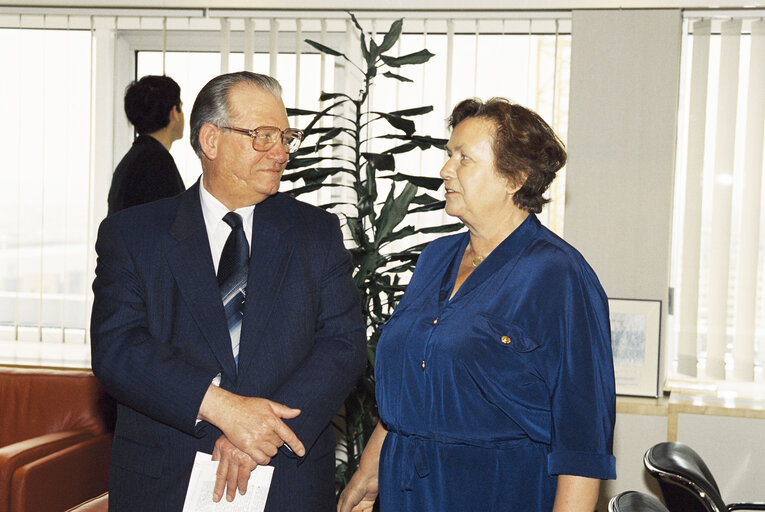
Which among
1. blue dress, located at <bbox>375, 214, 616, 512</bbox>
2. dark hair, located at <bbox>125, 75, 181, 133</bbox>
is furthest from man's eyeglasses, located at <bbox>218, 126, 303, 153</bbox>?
dark hair, located at <bbox>125, 75, 181, 133</bbox>

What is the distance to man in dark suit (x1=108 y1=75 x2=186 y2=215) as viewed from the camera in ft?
11.2

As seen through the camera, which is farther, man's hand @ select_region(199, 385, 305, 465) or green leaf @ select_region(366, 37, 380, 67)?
green leaf @ select_region(366, 37, 380, 67)

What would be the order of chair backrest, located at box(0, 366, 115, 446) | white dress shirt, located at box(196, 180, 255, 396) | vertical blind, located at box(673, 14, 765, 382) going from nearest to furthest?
Result: white dress shirt, located at box(196, 180, 255, 396)
chair backrest, located at box(0, 366, 115, 446)
vertical blind, located at box(673, 14, 765, 382)

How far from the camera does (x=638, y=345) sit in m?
3.96

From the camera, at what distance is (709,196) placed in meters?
4.07

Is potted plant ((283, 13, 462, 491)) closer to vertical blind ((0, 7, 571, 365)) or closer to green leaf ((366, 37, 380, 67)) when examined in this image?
green leaf ((366, 37, 380, 67))

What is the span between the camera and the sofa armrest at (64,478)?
3295 mm

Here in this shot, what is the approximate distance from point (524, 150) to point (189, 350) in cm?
84

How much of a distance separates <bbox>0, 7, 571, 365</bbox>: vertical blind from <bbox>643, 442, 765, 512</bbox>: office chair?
2111mm

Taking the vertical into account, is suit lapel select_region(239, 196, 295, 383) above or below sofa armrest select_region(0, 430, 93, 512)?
above

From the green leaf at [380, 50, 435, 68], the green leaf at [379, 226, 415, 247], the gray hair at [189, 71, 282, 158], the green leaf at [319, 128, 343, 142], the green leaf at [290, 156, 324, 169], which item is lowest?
the green leaf at [379, 226, 415, 247]

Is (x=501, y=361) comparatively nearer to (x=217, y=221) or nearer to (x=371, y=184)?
(x=217, y=221)

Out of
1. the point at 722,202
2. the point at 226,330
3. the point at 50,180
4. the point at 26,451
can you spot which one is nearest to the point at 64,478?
the point at 26,451

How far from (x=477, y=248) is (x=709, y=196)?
254 cm
